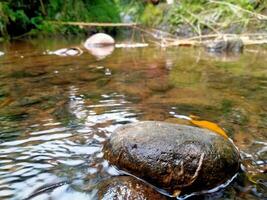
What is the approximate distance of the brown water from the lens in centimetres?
212

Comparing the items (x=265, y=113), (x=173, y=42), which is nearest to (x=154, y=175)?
(x=265, y=113)

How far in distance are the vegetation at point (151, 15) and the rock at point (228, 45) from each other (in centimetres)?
102

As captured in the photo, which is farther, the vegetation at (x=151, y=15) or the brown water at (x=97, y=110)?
the vegetation at (x=151, y=15)

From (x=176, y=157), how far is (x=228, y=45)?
664 cm

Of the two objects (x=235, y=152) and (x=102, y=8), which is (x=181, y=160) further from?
(x=102, y=8)

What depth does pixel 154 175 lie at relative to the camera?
6.85 feet

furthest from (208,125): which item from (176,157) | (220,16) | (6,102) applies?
(220,16)

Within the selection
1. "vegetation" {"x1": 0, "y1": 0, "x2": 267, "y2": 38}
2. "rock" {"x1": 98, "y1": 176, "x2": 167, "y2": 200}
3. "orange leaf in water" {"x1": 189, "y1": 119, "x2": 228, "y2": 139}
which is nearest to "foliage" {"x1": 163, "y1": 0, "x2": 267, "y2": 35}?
"vegetation" {"x1": 0, "y1": 0, "x2": 267, "y2": 38}

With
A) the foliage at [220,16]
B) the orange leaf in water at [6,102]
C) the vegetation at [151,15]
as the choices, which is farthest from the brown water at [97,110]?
the vegetation at [151,15]

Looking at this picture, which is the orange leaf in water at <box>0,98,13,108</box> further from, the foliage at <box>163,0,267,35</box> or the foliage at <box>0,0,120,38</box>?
the foliage at <box>0,0,120,38</box>

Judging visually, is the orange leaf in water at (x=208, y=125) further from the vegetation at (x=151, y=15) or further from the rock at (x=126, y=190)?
the vegetation at (x=151, y=15)

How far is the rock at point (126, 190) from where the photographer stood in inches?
74.0

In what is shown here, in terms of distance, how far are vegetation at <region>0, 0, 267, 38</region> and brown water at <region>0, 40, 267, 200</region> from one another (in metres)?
3.65

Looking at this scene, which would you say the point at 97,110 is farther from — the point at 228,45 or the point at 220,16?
the point at 220,16
